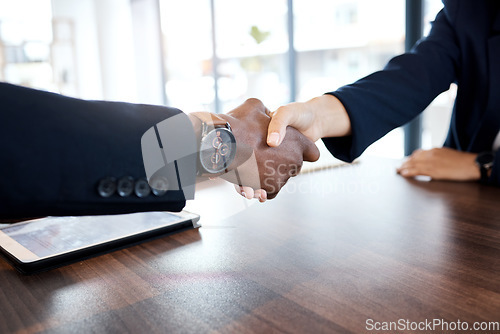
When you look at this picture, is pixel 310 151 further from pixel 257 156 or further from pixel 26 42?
pixel 26 42

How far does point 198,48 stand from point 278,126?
18.7ft

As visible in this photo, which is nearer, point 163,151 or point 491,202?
point 163,151

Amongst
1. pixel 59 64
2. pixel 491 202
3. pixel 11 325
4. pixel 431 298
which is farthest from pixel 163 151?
pixel 59 64

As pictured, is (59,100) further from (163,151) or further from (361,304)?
(361,304)

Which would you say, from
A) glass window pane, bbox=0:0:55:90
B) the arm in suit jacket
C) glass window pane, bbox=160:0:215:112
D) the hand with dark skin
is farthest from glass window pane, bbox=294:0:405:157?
the hand with dark skin

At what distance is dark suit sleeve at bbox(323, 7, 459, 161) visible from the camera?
86 cm

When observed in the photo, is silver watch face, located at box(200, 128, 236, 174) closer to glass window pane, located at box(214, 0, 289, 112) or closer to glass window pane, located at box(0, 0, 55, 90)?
glass window pane, located at box(214, 0, 289, 112)

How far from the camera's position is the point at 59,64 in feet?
16.4

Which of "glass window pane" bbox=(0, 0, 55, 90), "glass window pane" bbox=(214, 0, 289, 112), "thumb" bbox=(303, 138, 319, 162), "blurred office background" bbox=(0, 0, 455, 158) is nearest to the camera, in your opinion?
"thumb" bbox=(303, 138, 319, 162)

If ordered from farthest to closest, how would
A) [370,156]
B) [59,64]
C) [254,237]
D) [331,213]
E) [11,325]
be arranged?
[59,64] < [370,156] < [331,213] < [254,237] < [11,325]

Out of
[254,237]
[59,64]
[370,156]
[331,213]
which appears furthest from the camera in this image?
[59,64]

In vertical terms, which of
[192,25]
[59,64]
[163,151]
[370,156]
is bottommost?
[370,156]

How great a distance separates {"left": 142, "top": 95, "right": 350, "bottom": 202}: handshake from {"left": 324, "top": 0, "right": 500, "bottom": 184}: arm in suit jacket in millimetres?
88

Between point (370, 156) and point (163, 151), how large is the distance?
1.02m
